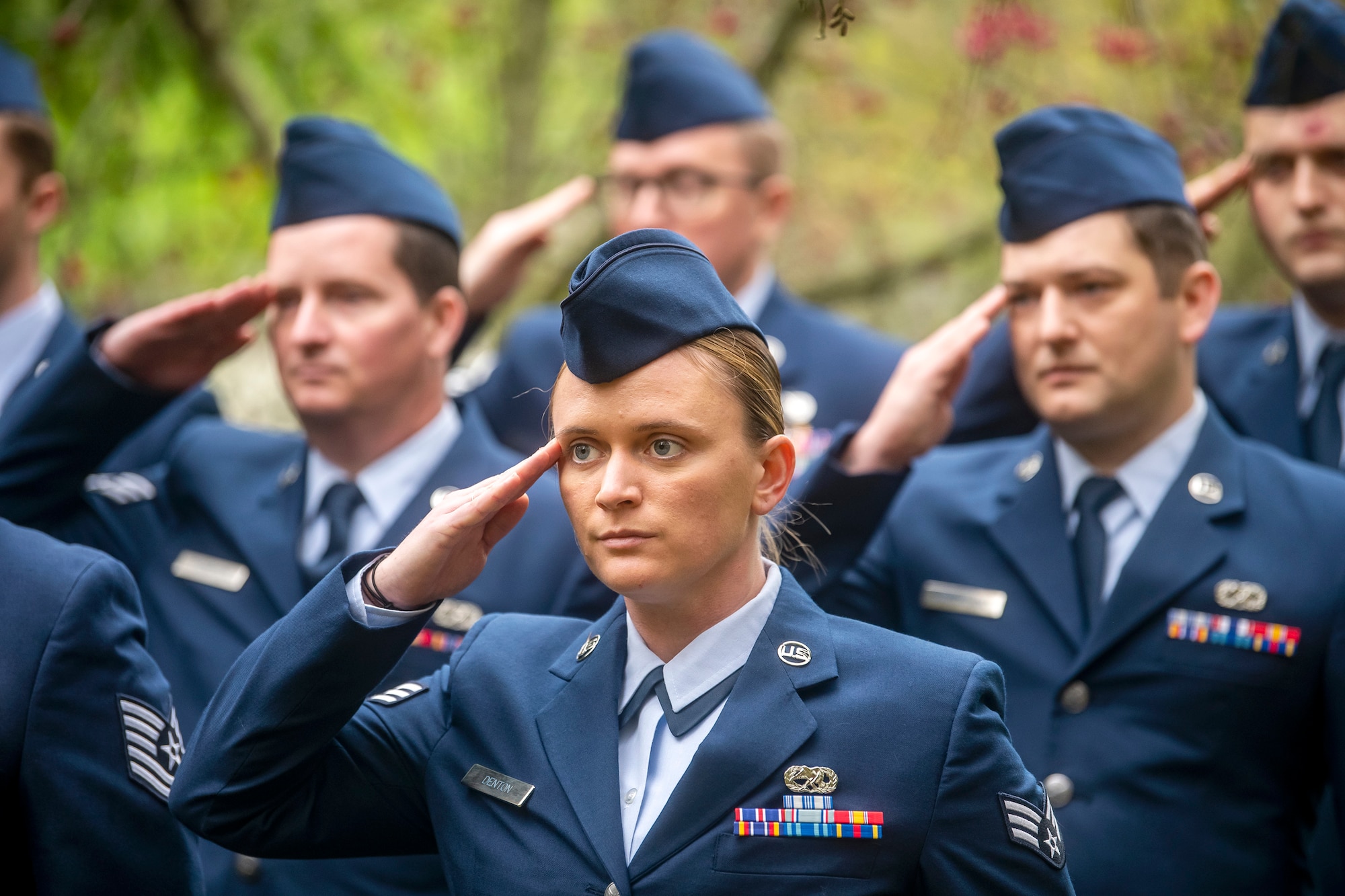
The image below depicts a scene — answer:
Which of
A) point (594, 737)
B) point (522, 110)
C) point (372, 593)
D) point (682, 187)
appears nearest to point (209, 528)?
point (372, 593)

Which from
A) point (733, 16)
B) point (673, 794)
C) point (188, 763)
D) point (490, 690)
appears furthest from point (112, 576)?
point (733, 16)

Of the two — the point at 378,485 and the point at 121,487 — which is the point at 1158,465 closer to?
the point at 378,485

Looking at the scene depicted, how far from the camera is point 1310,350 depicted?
4.64 meters

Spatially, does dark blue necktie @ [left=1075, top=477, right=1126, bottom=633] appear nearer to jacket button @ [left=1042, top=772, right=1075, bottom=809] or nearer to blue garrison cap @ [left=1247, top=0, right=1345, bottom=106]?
jacket button @ [left=1042, top=772, right=1075, bottom=809]

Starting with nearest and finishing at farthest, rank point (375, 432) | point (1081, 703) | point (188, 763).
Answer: point (188, 763), point (1081, 703), point (375, 432)

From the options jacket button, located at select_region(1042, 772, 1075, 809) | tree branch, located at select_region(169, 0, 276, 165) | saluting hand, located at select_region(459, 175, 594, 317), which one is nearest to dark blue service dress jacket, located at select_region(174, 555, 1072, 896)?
jacket button, located at select_region(1042, 772, 1075, 809)

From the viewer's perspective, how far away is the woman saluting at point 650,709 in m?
2.59

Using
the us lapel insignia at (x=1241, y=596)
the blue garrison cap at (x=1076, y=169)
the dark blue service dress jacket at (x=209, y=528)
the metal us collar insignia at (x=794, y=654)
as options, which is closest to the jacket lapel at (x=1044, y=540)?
the us lapel insignia at (x=1241, y=596)

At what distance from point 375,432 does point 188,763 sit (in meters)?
1.67

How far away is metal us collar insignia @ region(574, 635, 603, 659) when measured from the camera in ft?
9.51

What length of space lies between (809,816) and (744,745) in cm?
17

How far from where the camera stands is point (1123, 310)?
3.90 m

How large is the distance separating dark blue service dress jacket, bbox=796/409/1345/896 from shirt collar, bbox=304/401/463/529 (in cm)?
122

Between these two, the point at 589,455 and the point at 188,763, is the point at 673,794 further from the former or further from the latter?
the point at 188,763
